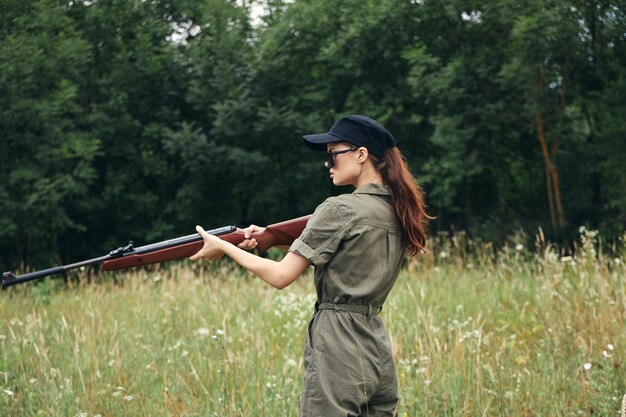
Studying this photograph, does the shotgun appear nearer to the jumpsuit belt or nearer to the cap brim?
the cap brim

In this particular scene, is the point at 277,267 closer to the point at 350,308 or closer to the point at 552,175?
the point at 350,308

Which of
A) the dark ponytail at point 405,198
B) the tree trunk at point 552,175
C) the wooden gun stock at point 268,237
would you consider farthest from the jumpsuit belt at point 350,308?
the tree trunk at point 552,175

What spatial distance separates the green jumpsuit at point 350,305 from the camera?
9.32 feet

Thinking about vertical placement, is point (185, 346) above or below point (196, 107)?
below

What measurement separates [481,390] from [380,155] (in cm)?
213

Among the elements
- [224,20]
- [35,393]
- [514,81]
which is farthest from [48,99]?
[35,393]

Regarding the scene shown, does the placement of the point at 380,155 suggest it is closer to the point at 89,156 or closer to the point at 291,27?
the point at 89,156

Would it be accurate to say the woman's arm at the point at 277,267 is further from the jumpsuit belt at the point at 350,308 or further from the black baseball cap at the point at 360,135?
the black baseball cap at the point at 360,135

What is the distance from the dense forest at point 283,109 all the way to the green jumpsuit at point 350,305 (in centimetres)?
1313

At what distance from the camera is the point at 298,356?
5719 millimetres

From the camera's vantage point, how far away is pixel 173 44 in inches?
819

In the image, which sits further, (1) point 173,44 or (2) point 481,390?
(1) point 173,44

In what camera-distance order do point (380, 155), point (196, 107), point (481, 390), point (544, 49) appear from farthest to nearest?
point (196, 107) → point (544, 49) → point (481, 390) → point (380, 155)

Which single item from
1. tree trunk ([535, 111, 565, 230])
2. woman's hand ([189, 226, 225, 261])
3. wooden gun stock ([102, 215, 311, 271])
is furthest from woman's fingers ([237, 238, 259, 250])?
tree trunk ([535, 111, 565, 230])
